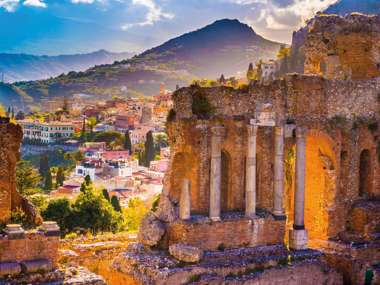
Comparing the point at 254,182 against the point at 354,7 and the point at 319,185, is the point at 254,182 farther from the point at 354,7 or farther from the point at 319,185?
the point at 354,7

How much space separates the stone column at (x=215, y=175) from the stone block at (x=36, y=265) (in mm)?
6338

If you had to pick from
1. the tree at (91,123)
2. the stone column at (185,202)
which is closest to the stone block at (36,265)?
the stone column at (185,202)

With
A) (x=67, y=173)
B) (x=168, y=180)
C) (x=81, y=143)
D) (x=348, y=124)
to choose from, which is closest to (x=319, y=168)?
(x=348, y=124)

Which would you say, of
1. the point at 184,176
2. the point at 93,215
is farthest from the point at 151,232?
the point at 93,215

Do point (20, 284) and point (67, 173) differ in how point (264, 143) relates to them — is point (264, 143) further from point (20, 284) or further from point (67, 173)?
point (67, 173)

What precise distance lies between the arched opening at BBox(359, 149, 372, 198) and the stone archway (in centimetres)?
206

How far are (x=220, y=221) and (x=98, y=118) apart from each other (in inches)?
4945

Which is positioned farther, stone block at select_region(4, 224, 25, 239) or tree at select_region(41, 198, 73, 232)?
tree at select_region(41, 198, 73, 232)

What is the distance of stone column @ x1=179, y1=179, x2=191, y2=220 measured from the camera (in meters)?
22.1

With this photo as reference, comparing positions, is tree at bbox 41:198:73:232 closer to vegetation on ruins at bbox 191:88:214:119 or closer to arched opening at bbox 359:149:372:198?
vegetation on ruins at bbox 191:88:214:119

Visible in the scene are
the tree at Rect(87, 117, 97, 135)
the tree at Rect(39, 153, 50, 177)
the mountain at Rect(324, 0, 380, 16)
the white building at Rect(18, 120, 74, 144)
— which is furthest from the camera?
the tree at Rect(87, 117, 97, 135)

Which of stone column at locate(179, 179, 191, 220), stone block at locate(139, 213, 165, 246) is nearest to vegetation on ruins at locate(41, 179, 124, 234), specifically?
stone block at locate(139, 213, 165, 246)

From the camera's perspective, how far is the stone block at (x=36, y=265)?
17906mm

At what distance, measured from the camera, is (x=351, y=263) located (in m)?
23.9
